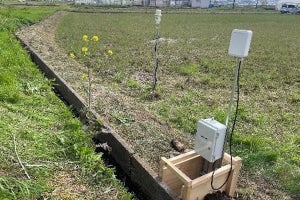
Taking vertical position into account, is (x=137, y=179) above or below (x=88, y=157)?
below

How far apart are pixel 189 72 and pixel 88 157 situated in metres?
4.75

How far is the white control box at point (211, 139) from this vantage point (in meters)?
2.84

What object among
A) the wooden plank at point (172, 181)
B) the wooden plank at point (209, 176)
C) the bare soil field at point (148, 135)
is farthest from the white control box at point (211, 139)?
the bare soil field at point (148, 135)

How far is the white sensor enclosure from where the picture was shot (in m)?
2.64

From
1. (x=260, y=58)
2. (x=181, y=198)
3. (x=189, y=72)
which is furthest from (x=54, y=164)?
(x=260, y=58)

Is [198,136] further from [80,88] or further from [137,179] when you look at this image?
[80,88]

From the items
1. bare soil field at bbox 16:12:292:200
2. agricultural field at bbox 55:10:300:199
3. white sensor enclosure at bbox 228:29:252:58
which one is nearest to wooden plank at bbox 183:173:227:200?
bare soil field at bbox 16:12:292:200

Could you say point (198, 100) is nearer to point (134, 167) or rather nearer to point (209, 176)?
point (134, 167)

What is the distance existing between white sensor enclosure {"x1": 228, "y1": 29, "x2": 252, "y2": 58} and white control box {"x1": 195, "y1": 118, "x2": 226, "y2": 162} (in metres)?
0.68

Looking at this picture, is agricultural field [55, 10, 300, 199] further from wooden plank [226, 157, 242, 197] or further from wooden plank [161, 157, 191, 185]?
wooden plank [161, 157, 191, 185]

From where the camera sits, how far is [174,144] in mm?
4094

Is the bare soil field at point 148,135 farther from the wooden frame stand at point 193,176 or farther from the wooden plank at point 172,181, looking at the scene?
the wooden plank at point 172,181

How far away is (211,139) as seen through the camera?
113 inches

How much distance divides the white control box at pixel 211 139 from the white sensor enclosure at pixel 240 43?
0.68 meters
